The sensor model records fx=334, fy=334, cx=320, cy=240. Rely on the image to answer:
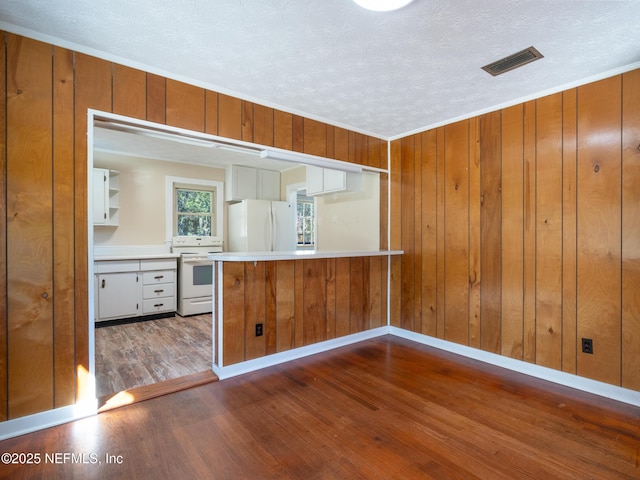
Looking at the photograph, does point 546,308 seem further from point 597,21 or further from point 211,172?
point 211,172

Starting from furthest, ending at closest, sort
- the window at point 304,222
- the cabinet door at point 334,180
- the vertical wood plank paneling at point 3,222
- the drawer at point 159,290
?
the window at point 304,222, the drawer at point 159,290, the cabinet door at point 334,180, the vertical wood plank paneling at point 3,222

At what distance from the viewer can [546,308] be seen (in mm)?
2621

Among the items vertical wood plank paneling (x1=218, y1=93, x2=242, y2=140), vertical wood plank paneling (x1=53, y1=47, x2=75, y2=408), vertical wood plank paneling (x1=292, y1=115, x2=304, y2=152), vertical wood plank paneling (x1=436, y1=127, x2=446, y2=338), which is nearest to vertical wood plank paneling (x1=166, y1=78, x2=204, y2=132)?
vertical wood plank paneling (x1=218, y1=93, x2=242, y2=140)

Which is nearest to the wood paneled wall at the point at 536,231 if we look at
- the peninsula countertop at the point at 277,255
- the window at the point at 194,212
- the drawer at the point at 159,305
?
the peninsula countertop at the point at 277,255

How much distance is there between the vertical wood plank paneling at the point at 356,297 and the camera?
3484 mm

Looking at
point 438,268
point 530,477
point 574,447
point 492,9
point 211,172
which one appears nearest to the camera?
point 530,477

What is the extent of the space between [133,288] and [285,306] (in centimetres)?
240

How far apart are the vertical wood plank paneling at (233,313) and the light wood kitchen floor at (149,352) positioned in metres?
0.31

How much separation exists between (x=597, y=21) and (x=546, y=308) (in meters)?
1.92

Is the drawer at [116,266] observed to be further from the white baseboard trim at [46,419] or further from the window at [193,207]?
the white baseboard trim at [46,419]

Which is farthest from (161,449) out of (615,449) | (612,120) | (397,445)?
(612,120)

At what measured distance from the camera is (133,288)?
4.25 meters

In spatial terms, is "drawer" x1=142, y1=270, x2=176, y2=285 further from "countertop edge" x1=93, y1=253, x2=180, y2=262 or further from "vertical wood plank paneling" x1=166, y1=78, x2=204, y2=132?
"vertical wood plank paneling" x1=166, y1=78, x2=204, y2=132

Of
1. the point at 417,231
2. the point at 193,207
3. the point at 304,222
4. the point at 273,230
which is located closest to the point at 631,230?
the point at 417,231
